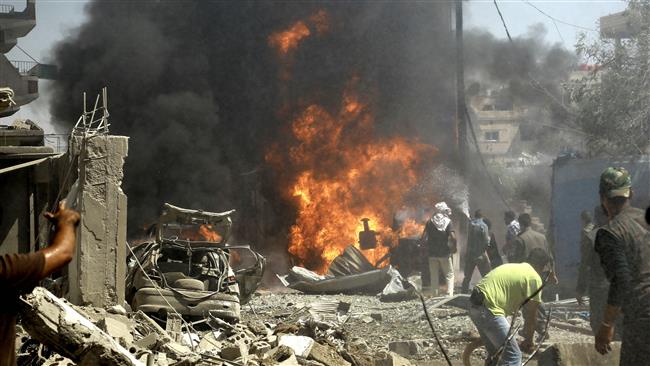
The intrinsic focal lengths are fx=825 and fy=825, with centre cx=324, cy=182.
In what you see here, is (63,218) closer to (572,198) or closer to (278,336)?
(278,336)

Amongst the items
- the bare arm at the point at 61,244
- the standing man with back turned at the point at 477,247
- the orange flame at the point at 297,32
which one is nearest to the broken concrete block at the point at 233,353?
the bare arm at the point at 61,244

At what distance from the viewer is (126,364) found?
18.8 ft

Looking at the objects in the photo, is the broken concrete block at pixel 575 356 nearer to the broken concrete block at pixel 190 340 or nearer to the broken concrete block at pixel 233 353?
the broken concrete block at pixel 233 353

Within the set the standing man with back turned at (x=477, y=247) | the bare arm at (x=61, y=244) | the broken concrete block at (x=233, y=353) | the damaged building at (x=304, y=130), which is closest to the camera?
the bare arm at (x=61, y=244)

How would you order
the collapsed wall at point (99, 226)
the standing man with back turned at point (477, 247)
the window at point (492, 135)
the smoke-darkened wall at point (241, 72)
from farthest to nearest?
1. the window at point (492, 135)
2. the smoke-darkened wall at point (241, 72)
3. the standing man with back turned at point (477, 247)
4. the collapsed wall at point (99, 226)

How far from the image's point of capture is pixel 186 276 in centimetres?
1125

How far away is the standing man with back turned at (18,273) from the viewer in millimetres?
3848

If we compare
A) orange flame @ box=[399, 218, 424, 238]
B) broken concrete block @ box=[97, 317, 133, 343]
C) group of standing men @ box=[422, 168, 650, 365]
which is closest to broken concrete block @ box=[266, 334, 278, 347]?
broken concrete block @ box=[97, 317, 133, 343]

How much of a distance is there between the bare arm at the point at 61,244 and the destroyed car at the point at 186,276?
586cm

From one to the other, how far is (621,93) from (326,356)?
16.1 meters

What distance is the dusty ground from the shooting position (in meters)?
Answer: 10.5

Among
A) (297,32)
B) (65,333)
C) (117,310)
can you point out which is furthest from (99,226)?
(297,32)

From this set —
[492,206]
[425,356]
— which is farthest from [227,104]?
[425,356]

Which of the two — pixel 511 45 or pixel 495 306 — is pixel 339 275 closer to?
pixel 495 306
